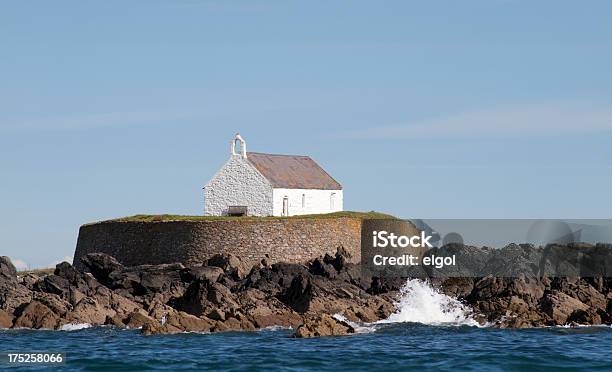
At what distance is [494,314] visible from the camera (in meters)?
42.9

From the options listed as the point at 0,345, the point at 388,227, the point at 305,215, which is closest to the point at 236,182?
the point at 305,215

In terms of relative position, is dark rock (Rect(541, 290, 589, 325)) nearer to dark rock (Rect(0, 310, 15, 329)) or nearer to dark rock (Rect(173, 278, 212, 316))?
dark rock (Rect(173, 278, 212, 316))

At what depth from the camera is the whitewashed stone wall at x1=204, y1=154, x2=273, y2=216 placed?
221ft

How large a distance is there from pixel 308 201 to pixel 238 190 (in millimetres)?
4489

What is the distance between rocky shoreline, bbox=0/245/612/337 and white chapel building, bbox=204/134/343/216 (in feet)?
29.0

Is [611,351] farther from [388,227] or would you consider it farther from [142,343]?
[388,227]

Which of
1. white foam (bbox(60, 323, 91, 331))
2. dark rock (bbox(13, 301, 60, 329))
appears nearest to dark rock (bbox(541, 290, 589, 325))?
white foam (bbox(60, 323, 91, 331))

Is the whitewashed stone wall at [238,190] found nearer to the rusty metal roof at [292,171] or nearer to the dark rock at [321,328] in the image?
the rusty metal roof at [292,171]

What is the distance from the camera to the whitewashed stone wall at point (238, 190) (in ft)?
221

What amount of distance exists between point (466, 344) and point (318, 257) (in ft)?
92.2

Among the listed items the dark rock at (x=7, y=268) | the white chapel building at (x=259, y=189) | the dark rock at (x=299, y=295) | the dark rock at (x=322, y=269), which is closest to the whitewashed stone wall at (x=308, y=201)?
the white chapel building at (x=259, y=189)

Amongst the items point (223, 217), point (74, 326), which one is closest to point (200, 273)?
point (223, 217)

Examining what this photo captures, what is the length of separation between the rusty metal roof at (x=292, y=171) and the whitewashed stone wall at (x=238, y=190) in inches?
20.5

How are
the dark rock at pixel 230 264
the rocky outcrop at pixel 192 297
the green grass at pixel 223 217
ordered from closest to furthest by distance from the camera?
the rocky outcrop at pixel 192 297 → the dark rock at pixel 230 264 → the green grass at pixel 223 217
